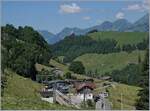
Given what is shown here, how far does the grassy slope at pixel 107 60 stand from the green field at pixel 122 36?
15.9 meters

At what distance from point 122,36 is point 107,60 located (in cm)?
3506

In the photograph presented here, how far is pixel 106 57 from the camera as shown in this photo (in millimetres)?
143500

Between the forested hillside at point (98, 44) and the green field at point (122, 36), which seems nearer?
the forested hillside at point (98, 44)

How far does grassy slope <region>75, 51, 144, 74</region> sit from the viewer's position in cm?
12812

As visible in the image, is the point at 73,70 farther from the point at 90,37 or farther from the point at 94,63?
the point at 90,37

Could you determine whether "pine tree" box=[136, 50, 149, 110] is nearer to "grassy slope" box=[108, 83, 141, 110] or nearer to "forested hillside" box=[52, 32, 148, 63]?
"grassy slope" box=[108, 83, 141, 110]

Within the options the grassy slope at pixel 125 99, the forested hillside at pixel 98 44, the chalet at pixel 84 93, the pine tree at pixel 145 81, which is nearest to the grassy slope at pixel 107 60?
the forested hillside at pixel 98 44

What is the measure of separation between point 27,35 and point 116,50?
96.9m

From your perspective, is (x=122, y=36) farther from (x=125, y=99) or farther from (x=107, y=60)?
(x=125, y=99)

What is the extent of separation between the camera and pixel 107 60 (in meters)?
138

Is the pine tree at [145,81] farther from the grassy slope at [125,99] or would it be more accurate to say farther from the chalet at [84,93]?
the chalet at [84,93]

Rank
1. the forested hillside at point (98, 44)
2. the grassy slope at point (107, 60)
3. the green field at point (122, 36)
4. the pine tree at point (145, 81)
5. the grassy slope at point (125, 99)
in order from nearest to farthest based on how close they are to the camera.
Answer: the pine tree at point (145, 81) → the grassy slope at point (125, 99) → the grassy slope at point (107, 60) → the forested hillside at point (98, 44) → the green field at point (122, 36)

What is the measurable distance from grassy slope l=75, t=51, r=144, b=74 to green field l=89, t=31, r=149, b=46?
52.1ft

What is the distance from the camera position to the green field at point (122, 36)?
159 m
